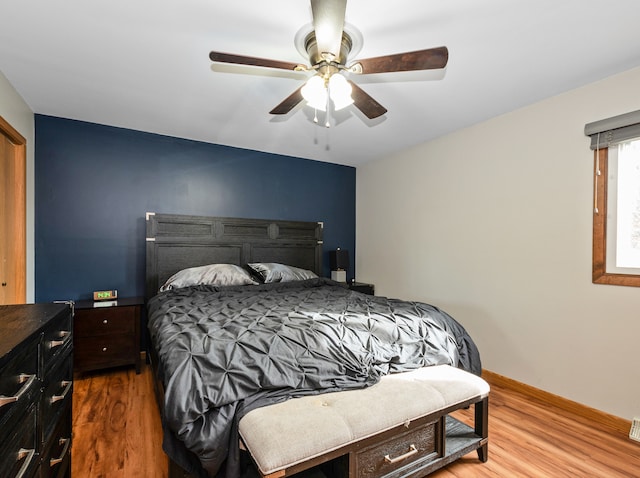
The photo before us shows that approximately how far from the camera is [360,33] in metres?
1.80

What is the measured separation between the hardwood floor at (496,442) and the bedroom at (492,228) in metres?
0.30

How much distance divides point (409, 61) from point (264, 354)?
5.23 feet

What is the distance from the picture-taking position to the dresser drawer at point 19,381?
2.58 ft

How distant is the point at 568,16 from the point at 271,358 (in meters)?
2.31

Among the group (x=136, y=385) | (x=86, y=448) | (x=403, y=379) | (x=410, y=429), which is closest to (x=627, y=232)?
(x=403, y=379)

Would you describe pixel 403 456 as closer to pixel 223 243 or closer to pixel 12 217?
pixel 223 243

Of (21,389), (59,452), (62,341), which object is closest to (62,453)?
(59,452)

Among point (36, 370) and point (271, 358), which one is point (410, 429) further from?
point (36, 370)

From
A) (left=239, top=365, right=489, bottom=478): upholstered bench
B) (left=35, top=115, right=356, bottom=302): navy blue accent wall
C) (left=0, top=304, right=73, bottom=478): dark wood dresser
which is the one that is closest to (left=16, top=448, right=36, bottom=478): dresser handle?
(left=0, top=304, right=73, bottom=478): dark wood dresser

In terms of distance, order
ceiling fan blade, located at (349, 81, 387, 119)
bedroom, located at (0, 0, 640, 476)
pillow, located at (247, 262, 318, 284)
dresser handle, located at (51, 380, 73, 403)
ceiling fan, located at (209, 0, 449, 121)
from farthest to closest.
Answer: pillow, located at (247, 262, 318, 284) < bedroom, located at (0, 0, 640, 476) < ceiling fan blade, located at (349, 81, 387, 119) < ceiling fan, located at (209, 0, 449, 121) < dresser handle, located at (51, 380, 73, 403)

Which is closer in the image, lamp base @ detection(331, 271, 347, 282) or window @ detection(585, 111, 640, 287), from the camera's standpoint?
window @ detection(585, 111, 640, 287)

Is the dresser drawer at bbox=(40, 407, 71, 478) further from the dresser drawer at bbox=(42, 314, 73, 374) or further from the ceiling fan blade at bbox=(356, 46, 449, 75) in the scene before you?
the ceiling fan blade at bbox=(356, 46, 449, 75)

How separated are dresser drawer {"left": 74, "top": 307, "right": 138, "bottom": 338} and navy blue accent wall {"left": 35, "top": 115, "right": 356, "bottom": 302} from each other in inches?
17.8

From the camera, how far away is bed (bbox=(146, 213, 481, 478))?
1312 mm
